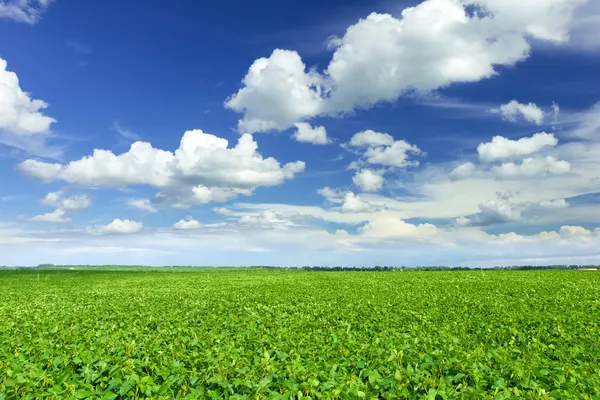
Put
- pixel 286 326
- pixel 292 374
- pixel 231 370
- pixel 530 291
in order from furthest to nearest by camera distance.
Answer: pixel 530 291 < pixel 286 326 < pixel 231 370 < pixel 292 374

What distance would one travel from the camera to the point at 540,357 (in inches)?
376

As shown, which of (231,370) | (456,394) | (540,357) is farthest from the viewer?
(540,357)

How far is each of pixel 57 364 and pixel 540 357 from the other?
436 inches

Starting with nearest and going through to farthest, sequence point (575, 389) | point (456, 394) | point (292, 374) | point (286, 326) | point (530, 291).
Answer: point (456, 394) → point (575, 389) → point (292, 374) → point (286, 326) → point (530, 291)

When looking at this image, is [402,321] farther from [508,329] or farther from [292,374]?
[292,374]

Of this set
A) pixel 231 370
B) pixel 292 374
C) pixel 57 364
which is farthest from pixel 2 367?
pixel 292 374

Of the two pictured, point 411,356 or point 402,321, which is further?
point 402,321

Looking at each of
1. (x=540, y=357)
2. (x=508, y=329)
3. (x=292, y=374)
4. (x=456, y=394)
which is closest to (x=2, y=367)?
(x=292, y=374)

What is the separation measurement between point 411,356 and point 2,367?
29.5ft

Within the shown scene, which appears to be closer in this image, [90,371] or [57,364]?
[90,371]

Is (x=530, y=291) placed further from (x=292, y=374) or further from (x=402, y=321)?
(x=292, y=374)

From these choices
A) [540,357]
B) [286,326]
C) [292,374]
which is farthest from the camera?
[286,326]

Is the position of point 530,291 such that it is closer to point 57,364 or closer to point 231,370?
point 231,370

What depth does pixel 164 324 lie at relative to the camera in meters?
15.9
